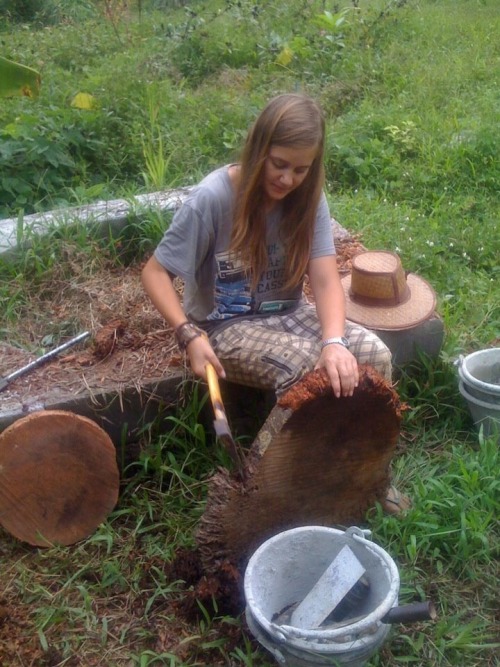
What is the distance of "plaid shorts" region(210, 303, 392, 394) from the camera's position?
2502 millimetres

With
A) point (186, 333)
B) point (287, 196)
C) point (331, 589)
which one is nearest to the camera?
point (331, 589)

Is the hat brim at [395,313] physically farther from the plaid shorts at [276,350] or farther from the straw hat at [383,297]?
the plaid shorts at [276,350]

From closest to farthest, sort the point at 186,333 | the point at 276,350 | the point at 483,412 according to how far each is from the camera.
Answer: the point at 186,333, the point at 276,350, the point at 483,412

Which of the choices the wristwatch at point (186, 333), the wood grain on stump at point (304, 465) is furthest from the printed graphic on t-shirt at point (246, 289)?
the wood grain on stump at point (304, 465)

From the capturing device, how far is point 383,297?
3.10 metres

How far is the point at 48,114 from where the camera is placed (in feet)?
15.3

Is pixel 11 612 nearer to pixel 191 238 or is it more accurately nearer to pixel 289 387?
pixel 289 387

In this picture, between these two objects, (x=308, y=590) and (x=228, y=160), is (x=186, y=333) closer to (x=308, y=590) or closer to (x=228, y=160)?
(x=308, y=590)

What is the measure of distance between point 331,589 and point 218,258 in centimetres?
112

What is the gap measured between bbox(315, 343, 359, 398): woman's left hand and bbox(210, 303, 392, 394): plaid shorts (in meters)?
0.13

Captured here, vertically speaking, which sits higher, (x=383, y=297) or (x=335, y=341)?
(x=335, y=341)

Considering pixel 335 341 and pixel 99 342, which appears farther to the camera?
pixel 99 342

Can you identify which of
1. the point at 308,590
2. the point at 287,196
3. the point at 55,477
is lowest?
the point at 308,590

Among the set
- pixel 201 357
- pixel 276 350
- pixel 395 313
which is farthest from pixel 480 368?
pixel 201 357
